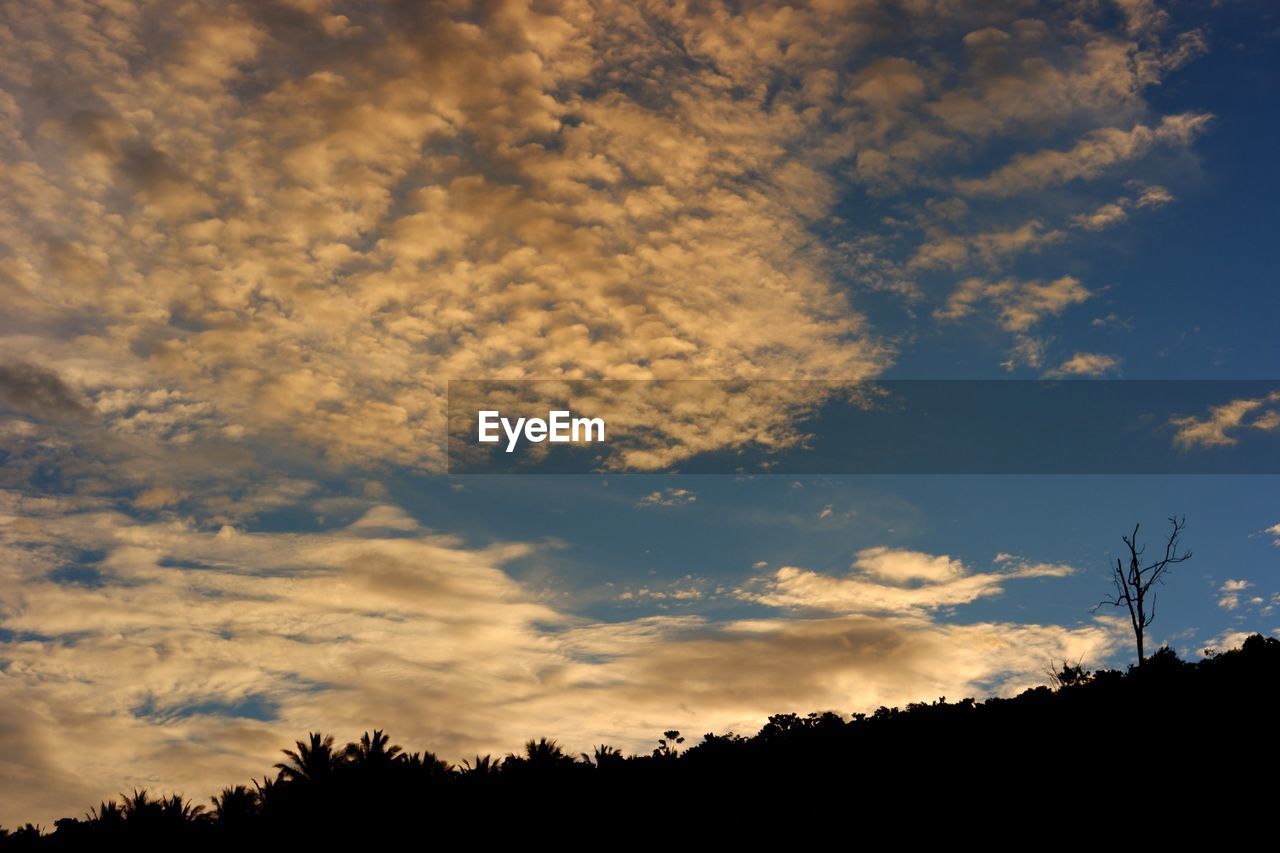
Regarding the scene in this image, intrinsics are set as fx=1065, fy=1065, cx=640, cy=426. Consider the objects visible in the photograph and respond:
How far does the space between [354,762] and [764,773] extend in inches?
669

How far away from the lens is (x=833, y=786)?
135ft

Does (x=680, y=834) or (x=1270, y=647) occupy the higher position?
(x=1270, y=647)

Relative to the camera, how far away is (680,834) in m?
38.8

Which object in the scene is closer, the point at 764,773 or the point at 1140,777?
the point at 1140,777

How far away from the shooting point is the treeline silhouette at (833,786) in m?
35.2

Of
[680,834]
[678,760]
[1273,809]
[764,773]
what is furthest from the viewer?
[678,760]

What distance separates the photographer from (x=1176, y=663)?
1864 inches

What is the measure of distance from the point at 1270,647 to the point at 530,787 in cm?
3185

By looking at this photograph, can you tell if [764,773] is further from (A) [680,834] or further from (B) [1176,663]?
(B) [1176,663]

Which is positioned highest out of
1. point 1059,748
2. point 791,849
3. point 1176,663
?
point 1176,663

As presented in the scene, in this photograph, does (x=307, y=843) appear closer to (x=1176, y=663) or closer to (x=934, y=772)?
(x=934, y=772)

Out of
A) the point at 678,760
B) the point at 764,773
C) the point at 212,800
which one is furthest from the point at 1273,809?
the point at 212,800

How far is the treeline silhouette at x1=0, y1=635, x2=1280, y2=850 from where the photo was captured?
35.2m

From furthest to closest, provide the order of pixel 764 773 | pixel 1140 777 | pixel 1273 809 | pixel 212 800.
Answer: pixel 764 773, pixel 212 800, pixel 1140 777, pixel 1273 809
